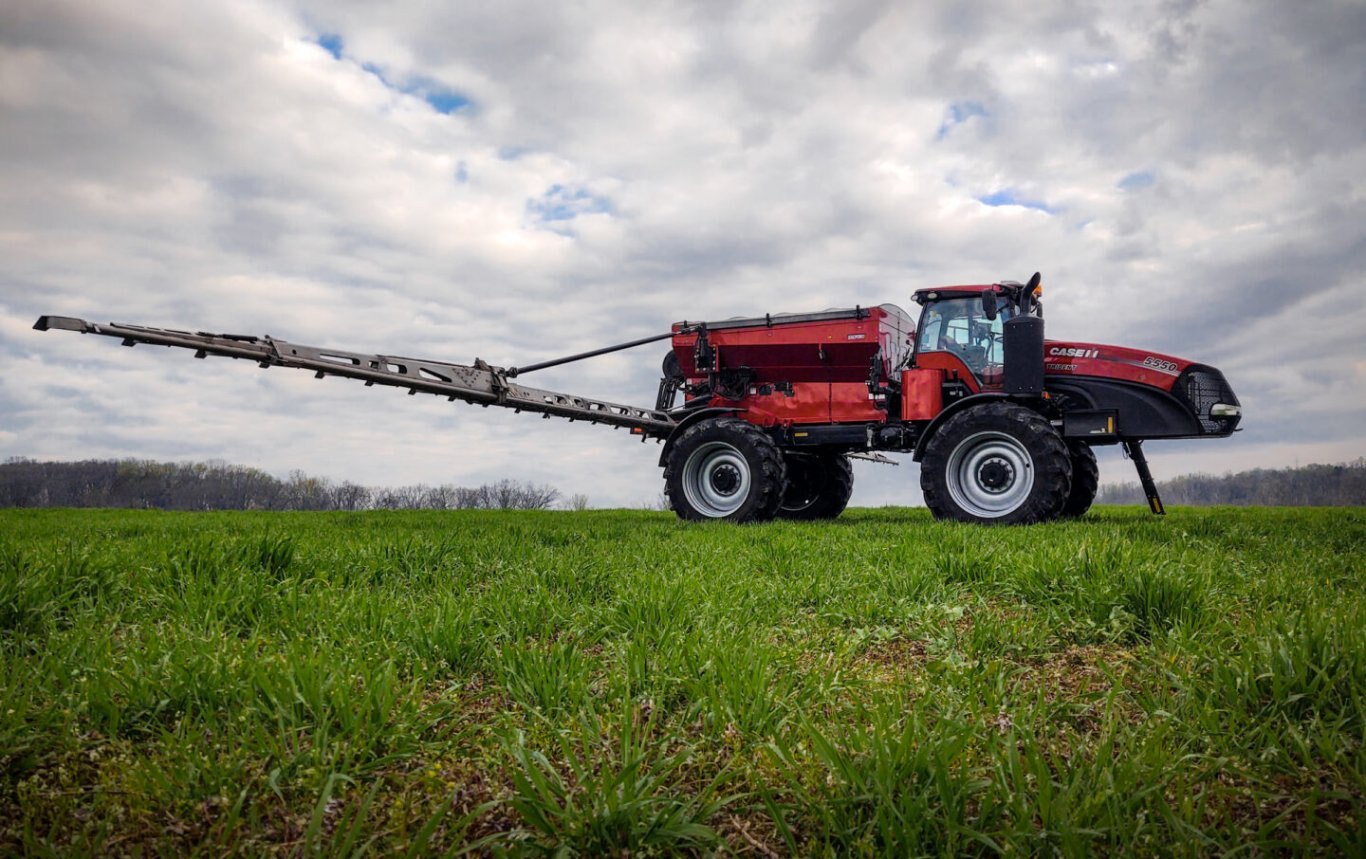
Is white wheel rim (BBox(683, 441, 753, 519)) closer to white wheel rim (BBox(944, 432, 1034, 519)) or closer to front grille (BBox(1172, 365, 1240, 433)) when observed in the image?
white wheel rim (BBox(944, 432, 1034, 519))

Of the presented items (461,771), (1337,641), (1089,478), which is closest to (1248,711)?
(1337,641)

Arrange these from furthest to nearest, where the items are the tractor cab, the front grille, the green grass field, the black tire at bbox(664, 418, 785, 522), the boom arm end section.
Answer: the black tire at bbox(664, 418, 785, 522) < the tractor cab < the front grille < the boom arm end section < the green grass field

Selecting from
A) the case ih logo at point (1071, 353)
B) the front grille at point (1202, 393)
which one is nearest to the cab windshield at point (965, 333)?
the case ih logo at point (1071, 353)

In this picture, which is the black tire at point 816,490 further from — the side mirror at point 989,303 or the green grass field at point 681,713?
the green grass field at point 681,713

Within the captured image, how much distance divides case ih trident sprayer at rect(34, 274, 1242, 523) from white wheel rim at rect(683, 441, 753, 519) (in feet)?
0.07

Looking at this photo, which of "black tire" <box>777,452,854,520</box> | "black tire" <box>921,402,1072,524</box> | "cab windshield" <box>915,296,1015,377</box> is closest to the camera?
"black tire" <box>921,402,1072,524</box>

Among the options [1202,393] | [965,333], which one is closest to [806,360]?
[965,333]

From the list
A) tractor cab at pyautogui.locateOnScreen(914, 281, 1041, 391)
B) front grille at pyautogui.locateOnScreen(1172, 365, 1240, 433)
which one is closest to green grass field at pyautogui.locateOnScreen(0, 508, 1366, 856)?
front grille at pyautogui.locateOnScreen(1172, 365, 1240, 433)

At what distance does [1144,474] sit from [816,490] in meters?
4.70

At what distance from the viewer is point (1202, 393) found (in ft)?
30.9

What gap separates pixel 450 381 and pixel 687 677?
851 cm

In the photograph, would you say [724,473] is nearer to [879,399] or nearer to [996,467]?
[879,399]

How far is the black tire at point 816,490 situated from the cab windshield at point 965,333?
309 centimetres

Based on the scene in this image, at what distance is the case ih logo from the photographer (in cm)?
980
